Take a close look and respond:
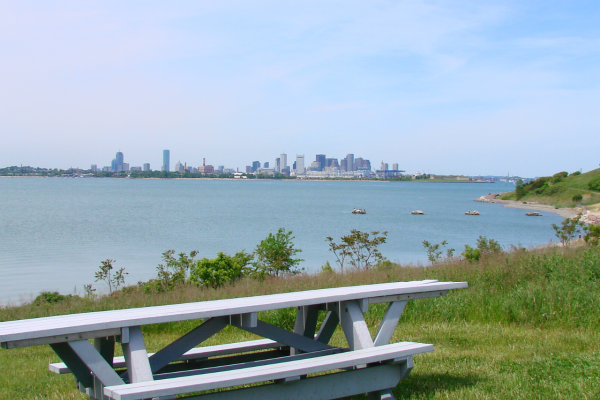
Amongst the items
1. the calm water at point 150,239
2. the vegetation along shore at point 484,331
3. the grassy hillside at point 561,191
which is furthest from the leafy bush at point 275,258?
the grassy hillside at point 561,191

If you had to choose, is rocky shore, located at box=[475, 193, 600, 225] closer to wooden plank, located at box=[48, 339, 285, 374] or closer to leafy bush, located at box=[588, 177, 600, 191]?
leafy bush, located at box=[588, 177, 600, 191]

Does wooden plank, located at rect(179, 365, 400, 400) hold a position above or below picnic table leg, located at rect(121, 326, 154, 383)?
below

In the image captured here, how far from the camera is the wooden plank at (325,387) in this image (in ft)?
12.1

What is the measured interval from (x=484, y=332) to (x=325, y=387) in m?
3.06

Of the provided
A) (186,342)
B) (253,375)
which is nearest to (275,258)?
(186,342)

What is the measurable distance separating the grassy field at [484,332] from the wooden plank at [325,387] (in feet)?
1.23

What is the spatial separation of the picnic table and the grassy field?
1.80ft

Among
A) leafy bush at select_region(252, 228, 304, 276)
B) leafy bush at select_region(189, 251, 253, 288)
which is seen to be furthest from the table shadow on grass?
leafy bush at select_region(252, 228, 304, 276)

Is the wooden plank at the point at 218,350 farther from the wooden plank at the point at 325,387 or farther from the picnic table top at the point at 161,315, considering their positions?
the wooden plank at the point at 325,387

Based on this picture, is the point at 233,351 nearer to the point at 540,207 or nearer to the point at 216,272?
the point at 216,272

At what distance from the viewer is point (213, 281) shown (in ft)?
40.4

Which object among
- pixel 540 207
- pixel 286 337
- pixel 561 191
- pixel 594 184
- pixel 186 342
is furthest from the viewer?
pixel 561 191

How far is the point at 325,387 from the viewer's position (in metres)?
3.94

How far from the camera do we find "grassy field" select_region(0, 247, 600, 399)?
15.0 feet
